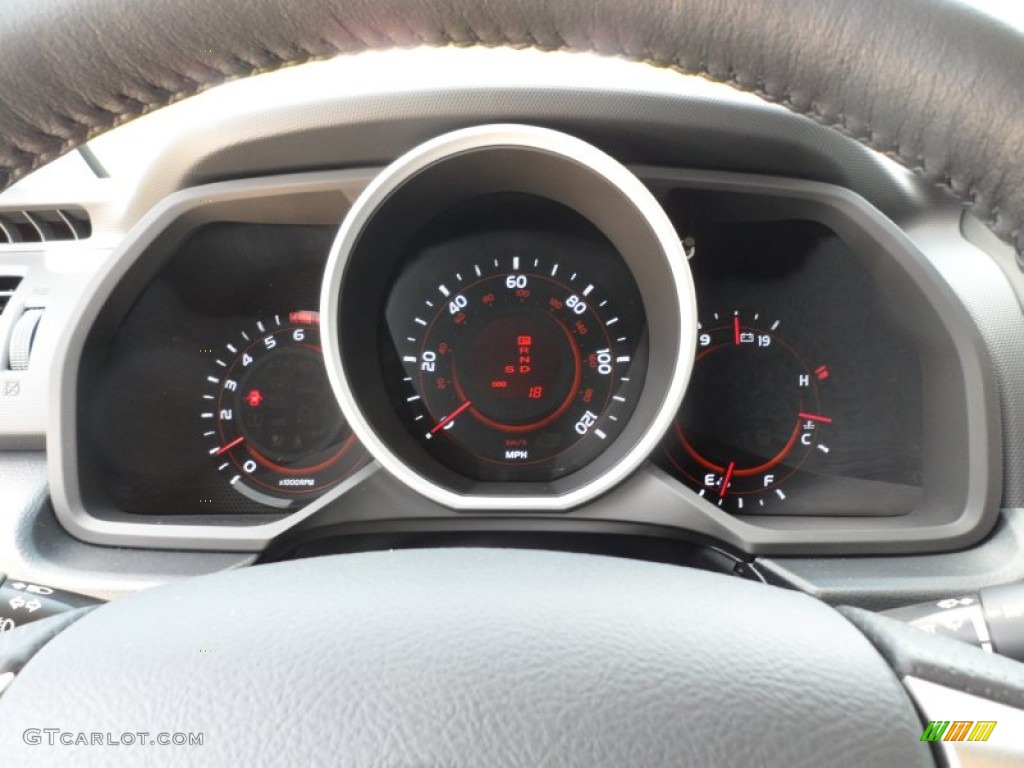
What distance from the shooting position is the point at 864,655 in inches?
31.2

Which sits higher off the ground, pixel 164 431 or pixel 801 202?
pixel 801 202

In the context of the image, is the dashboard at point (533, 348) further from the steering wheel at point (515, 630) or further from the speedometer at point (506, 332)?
the steering wheel at point (515, 630)

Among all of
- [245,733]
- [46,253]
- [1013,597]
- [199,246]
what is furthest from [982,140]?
[46,253]

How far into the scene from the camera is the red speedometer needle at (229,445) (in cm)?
210

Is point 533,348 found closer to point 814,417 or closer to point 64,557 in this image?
point 814,417

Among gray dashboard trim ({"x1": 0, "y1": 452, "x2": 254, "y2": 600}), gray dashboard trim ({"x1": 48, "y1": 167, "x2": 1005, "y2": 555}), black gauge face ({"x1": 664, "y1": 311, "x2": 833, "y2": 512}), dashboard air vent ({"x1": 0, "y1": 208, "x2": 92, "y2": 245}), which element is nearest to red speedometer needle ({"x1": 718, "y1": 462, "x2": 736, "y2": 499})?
black gauge face ({"x1": 664, "y1": 311, "x2": 833, "y2": 512})

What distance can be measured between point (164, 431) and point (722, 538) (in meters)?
1.15

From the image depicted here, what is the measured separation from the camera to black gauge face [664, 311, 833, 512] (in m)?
2.07

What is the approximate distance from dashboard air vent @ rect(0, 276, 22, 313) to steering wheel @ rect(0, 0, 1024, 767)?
4.62 ft

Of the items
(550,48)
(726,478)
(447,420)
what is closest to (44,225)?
(447,420)

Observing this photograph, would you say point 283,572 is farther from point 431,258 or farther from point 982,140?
point 431,258

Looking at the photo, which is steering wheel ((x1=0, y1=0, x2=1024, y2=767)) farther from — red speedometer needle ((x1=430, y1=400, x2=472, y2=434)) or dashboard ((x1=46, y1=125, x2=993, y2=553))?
red speedometer needle ((x1=430, y1=400, x2=472, y2=434))

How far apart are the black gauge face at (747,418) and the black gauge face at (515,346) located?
144 millimetres

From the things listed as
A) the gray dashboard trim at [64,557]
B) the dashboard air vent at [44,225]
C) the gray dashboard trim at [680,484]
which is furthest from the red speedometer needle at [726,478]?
the dashboard air vent at [44,225]
